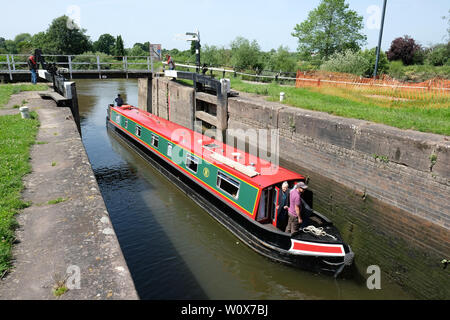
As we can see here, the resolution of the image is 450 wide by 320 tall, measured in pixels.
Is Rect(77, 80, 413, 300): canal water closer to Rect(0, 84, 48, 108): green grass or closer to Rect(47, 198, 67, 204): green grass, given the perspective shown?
Rect(47, 198, 67, 204): green grass

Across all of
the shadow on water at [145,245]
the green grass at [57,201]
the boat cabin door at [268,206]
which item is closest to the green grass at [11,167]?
the green grass at [57,201]

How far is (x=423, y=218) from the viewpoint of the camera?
8.08 m

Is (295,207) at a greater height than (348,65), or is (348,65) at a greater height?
(348,65)

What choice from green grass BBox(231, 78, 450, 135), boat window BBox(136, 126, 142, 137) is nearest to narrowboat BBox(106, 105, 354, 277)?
boat window BBox(136, 126, 142, 137)

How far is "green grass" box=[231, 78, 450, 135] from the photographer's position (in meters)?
9.64

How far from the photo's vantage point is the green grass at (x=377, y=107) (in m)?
9.64

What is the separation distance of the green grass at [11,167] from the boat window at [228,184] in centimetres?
441

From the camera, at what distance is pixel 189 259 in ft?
24.3

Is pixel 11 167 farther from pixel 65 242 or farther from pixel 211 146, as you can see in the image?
pixel 211 146

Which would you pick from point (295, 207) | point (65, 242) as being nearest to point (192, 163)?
point (295, 207)

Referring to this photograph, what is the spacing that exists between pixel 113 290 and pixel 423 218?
25.5ft

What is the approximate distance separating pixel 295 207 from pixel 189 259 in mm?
2830

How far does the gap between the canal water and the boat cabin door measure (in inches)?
37.2
